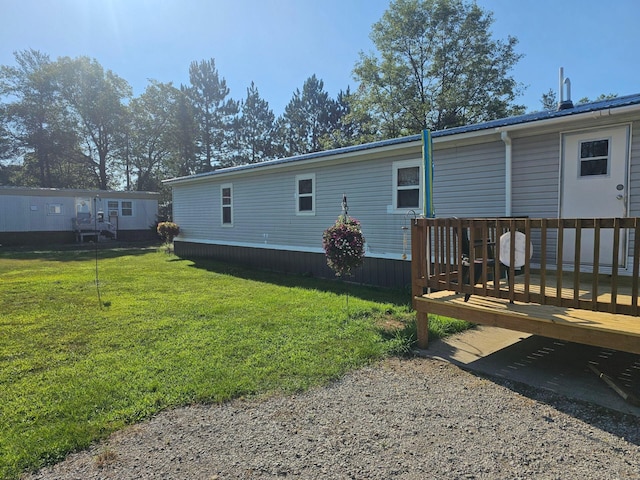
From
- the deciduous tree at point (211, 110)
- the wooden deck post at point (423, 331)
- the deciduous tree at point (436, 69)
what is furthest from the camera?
the deciduous tree at point (211, 110)

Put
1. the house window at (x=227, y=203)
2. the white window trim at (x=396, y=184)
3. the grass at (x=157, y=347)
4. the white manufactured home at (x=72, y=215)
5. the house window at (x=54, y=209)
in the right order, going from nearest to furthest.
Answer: the grass at (x=157, y=347) < the white window trim at (x=396, y=184) < the house window at (x=227, y=203) < the white manufactured home at (x=72, y=215) < the house window at (x=54, y=209)

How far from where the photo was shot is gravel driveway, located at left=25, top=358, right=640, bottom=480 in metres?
2.10

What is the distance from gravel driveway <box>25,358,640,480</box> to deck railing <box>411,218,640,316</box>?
2.69 feet

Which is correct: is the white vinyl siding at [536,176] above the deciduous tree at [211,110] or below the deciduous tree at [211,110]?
below

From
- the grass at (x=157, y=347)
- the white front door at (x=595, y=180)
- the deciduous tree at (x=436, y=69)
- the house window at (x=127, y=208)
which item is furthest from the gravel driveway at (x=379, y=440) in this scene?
the house window at (x=127, y=208)

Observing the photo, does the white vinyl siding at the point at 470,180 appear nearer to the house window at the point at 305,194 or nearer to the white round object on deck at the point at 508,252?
the white round object on deck at the point at 508,252

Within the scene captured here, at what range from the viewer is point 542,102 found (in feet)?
88.1

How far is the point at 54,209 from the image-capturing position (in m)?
19.8

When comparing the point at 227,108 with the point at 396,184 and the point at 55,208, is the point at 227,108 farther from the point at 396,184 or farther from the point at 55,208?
the point at 396,184

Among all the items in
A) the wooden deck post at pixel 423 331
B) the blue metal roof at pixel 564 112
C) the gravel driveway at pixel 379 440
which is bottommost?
the gravel driveway at pixel 379 440

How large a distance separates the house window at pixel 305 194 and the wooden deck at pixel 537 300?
477 cm

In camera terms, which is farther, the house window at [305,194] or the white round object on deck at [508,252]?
the house window at [305,194]

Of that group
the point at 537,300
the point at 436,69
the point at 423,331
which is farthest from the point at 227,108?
the point at 537,300

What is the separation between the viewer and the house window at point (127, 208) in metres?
21.9
